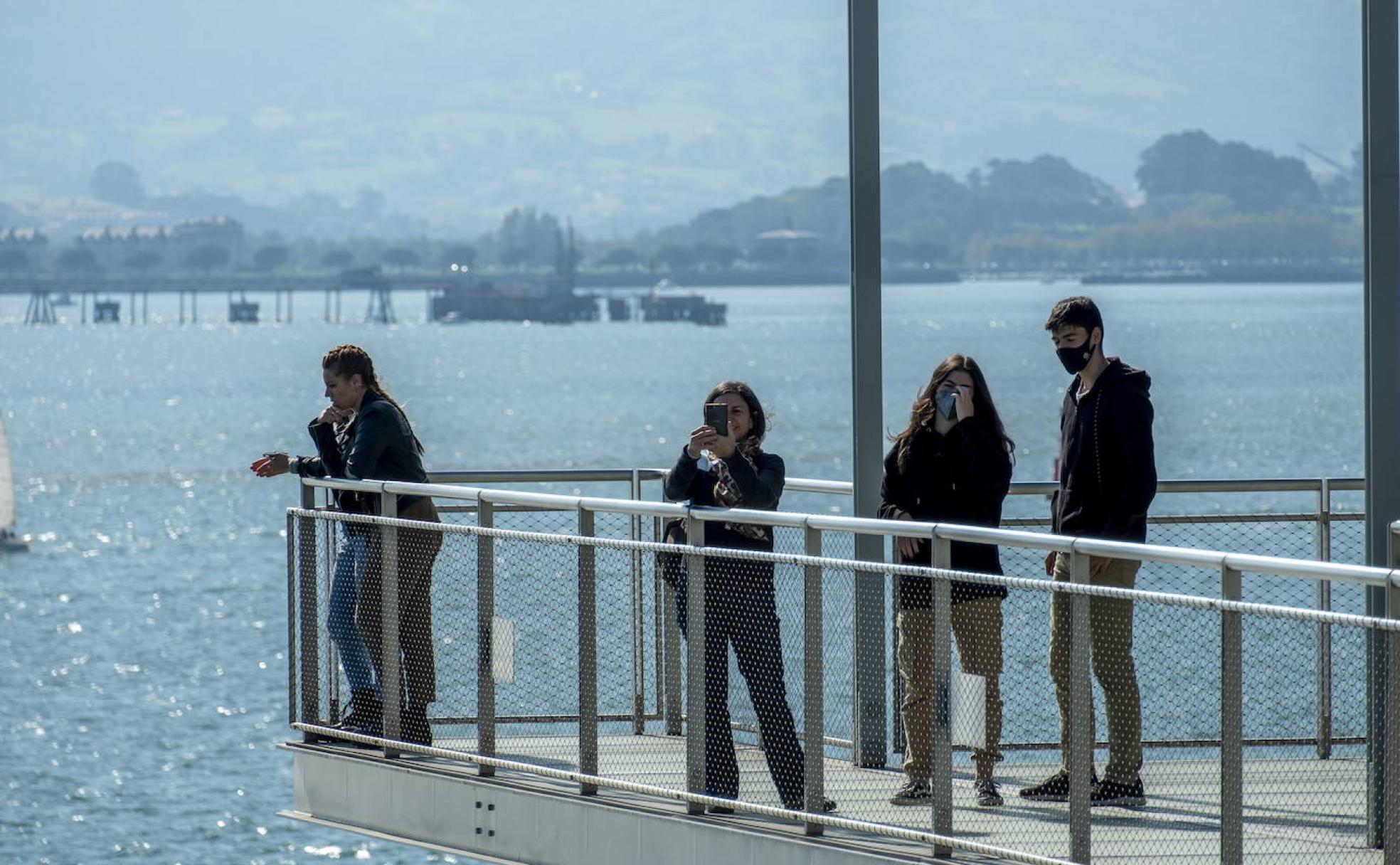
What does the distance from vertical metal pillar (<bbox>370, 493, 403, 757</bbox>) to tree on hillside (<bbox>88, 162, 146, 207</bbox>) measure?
188 meters

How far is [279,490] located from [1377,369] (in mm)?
77628

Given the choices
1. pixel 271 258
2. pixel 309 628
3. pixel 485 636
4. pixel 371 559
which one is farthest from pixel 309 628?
pixel 271 258

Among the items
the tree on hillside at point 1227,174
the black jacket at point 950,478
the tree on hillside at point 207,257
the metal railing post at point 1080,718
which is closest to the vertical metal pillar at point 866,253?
the black jacket at point 950,478

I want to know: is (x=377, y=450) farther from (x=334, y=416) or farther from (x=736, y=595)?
(x=736, y=595)

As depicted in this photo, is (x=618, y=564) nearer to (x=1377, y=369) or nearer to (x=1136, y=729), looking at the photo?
(x=1136, y=729)

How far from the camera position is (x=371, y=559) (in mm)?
7875

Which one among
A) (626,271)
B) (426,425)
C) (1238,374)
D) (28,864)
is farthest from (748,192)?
(28,864)

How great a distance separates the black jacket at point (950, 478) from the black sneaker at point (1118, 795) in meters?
A: 1.01

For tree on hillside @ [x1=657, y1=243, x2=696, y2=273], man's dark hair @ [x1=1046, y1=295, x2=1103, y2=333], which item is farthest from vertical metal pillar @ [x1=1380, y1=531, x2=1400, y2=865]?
tree on hillside @ [x1=657, y1=243, x2=696, y2=273]

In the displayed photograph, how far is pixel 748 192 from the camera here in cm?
17812

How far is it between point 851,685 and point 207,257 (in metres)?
186

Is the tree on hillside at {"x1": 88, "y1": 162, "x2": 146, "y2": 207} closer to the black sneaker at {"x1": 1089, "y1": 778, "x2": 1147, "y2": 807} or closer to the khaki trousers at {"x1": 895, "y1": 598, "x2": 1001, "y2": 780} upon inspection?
the khaki trousers at {"x1": 895, "y1": 598, "x2": 1001, "y2": 780}

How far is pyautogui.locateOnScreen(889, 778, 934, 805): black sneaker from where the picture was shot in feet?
21.2

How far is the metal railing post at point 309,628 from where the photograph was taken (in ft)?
27.1
